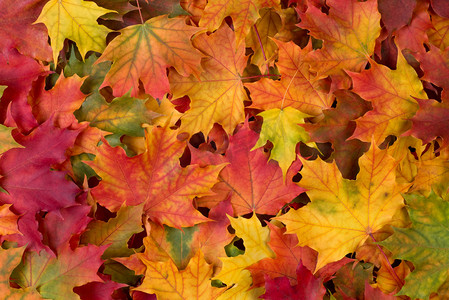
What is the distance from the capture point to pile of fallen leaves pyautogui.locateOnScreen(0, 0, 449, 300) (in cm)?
92

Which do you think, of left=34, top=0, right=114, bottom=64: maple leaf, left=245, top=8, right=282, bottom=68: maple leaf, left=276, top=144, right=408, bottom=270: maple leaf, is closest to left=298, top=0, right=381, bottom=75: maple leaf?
left=245, top=8, right=282, bottom=68: maple leaf

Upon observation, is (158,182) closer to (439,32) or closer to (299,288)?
(299,288)

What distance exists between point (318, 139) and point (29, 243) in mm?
707

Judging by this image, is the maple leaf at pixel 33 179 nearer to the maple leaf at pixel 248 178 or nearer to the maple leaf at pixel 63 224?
the maple leaf at pixel 63 224

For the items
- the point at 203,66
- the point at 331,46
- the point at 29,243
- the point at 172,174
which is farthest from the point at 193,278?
the point at 331,46

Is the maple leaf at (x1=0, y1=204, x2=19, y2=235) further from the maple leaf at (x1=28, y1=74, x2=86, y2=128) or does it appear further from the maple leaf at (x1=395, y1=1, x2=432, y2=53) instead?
the maple leaf at (x1=395, y1=1, x2=432, y2=53)

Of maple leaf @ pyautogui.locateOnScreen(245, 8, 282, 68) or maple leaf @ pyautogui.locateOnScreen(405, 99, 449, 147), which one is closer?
maple leaf @ pyautogui.locateOnScreen(405, 99, 449, 147)

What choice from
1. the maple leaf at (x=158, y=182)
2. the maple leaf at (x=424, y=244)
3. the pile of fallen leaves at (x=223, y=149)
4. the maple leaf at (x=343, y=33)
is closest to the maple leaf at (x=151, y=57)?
the pile of fallen leaves at (x=223, y=149)

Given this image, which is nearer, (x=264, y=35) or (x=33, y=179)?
(x=33, y=179)

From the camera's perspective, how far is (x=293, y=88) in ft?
3.26

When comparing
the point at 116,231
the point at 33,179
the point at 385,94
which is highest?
the point at 385,94

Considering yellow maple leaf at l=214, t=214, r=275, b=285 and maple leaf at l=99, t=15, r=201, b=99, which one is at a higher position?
maple leaf at l=99, t=15, r=201, b=99

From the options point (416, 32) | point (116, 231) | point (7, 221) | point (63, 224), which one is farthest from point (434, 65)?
point (7, 221)

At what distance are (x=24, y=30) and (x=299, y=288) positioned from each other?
0.88 meters
